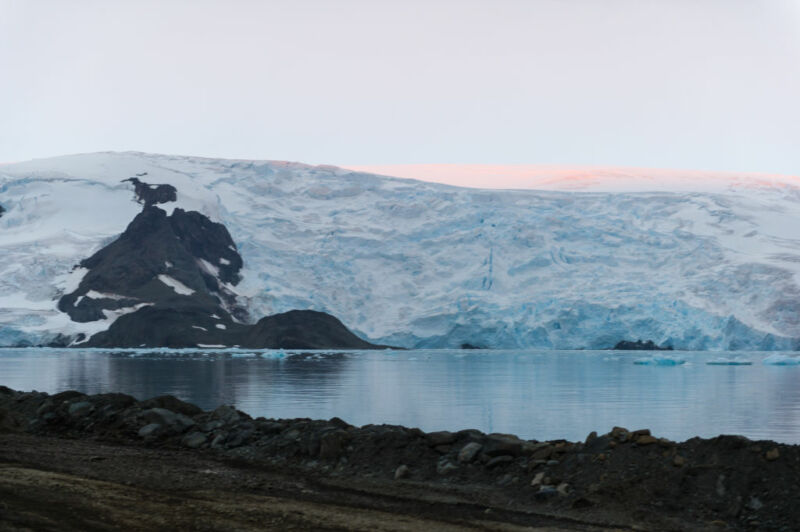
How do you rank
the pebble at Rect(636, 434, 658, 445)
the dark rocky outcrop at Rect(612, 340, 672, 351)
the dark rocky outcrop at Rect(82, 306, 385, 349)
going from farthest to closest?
the dark rocky outcrop at Rect(82, 306, 385, 349), the dark rocky outcrop at Rect(612, 340, 672, 351), the pebble at Rect(636, 434, 658, 445)

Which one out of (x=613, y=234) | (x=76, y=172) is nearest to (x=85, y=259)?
(x=76, y=172)

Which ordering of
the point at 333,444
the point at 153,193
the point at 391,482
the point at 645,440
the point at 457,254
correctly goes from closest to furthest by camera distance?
the point at 645,440 → the point at 391,482 → the point at 333,444 → the point at 457,254 → the point at 153,193

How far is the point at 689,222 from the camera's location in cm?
7625

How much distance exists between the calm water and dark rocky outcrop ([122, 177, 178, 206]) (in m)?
51.1

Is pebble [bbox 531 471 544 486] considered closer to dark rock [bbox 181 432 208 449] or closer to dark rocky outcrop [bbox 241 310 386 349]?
dark rock [bbox 181 432 208 449]

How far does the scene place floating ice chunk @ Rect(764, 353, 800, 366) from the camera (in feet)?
158

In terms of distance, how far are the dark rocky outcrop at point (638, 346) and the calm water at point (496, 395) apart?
2245cm

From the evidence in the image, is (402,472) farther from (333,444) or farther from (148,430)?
(148,430)

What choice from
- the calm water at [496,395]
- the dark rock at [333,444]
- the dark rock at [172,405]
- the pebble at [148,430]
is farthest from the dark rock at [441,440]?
Answer: the calm water at [496,395]

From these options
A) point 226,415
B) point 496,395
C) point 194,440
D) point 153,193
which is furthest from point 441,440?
point 153,193

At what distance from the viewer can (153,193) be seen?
3482 inches

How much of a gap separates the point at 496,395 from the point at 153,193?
68592 millimetres

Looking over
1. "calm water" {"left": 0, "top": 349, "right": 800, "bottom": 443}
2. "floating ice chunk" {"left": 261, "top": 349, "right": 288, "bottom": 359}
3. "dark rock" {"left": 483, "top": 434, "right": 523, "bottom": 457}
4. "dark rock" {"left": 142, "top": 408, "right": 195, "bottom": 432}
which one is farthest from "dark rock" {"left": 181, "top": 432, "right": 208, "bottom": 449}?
"floating ice chunk" {"left": 261, "top": 349, "right": 288, "bottom": 359}

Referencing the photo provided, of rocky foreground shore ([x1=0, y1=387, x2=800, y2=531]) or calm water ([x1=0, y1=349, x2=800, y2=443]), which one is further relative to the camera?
calm water ([x1=0, y1=349, x2=800, y2=443])
